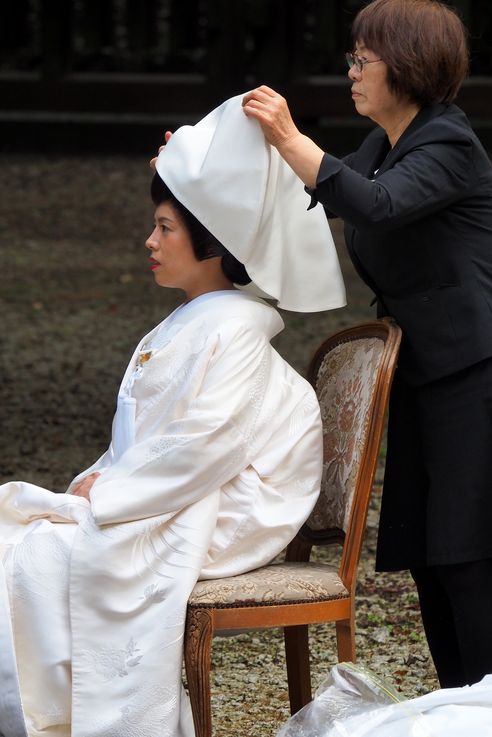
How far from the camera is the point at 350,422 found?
2787 mm

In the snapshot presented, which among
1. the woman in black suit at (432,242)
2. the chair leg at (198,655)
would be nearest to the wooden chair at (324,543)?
the chair leg at (198,655)

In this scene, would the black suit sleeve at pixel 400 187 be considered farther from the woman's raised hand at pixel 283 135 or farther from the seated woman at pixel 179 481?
the seated woman at pixel 179 481

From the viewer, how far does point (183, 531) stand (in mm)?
2582

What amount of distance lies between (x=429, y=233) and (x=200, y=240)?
478mm

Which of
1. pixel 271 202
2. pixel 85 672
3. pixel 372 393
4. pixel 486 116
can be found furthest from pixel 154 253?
pixel 486 116

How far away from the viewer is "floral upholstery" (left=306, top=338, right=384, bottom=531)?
8.93ft

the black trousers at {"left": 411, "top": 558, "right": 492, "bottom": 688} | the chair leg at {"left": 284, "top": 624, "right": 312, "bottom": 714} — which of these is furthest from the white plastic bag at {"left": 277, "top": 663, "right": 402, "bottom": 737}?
the chair leg at {"left": 284, "top": 624, "right": 312, "bottom": 714}

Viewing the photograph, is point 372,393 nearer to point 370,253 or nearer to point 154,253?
point 370,253

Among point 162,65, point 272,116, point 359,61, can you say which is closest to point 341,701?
point 272,116

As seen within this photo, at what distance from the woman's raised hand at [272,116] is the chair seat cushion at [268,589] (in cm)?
85

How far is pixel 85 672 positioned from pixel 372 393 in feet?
2.58

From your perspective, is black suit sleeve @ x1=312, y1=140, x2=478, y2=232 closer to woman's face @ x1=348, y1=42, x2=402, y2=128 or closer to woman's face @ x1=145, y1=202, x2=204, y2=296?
woman's face @ x1=348, y1=42, x2=402, y2=128

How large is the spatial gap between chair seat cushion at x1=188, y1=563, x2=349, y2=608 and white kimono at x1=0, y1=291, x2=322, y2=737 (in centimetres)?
3

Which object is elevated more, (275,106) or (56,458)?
(275,106)
